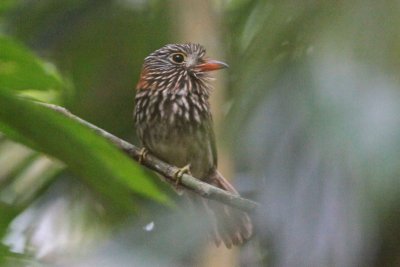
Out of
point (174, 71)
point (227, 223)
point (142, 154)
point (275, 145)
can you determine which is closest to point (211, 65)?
point (142, 154)

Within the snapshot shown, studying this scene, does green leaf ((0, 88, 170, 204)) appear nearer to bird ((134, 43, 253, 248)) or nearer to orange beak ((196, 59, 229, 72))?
orange beak ((196, 59, 229, 72))

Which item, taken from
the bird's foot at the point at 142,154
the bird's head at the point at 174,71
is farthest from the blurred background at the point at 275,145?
the bird's head at the point at 174,71

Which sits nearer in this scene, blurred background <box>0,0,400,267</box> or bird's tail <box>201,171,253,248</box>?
blurred background <box>0,0,400,267</box>

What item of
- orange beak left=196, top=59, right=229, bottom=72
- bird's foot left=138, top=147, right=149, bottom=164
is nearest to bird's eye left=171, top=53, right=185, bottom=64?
orange beak left=196, top=59, right=229, bottom=72

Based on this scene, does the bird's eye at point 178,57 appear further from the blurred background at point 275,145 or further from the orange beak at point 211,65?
the blurred background at point 275,145

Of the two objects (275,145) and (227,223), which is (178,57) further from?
(275,145)

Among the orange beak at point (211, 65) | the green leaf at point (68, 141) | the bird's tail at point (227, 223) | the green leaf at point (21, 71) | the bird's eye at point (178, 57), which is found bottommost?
the bird's tail at point (227, 223)
